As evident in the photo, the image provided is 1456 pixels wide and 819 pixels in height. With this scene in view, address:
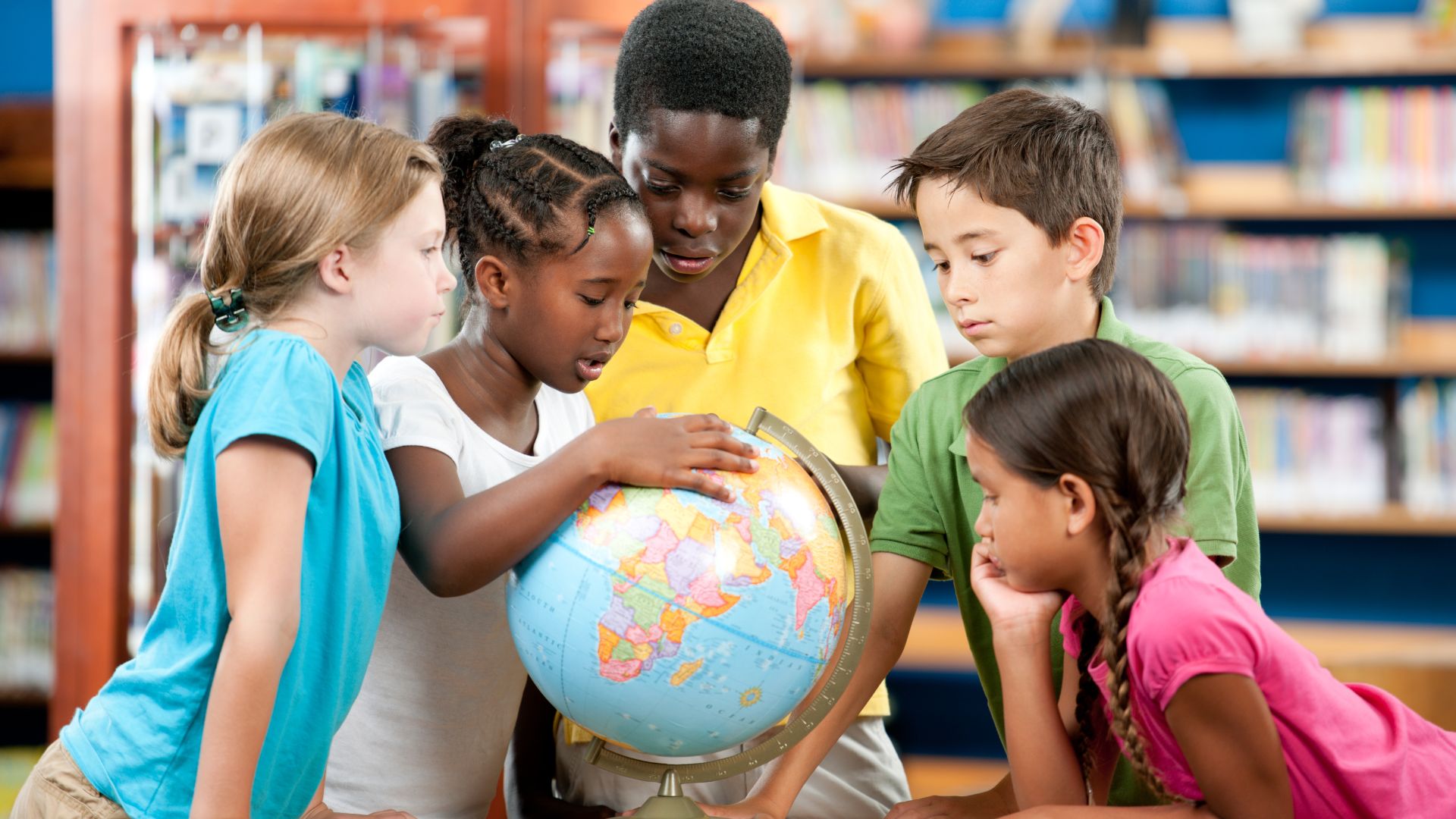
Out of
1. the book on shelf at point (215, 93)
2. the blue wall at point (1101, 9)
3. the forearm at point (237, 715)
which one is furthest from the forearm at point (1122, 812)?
the blue wall at point (1101, 9)

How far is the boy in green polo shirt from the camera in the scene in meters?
1.49

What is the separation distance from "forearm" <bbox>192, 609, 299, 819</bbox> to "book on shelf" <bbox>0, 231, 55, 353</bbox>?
351 centimetres

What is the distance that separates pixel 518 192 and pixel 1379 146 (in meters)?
3.72

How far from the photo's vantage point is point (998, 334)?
154 centimetres

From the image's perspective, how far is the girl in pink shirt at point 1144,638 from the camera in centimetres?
122

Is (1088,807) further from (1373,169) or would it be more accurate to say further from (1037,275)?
(1373,169)

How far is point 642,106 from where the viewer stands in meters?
1.73

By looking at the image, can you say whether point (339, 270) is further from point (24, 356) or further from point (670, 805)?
point (24, 356)

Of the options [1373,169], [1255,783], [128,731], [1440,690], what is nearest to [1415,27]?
[1373,169]

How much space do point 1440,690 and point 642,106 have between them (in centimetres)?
190

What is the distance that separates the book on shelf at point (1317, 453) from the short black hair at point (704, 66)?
3.09 m

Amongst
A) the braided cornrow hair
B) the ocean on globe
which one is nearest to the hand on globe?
the ocean on globe

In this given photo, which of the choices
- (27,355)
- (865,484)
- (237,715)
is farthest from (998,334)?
(27,355)

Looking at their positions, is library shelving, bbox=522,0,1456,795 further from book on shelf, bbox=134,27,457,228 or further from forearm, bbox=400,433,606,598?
forearm, bbox=400,433,606,598
